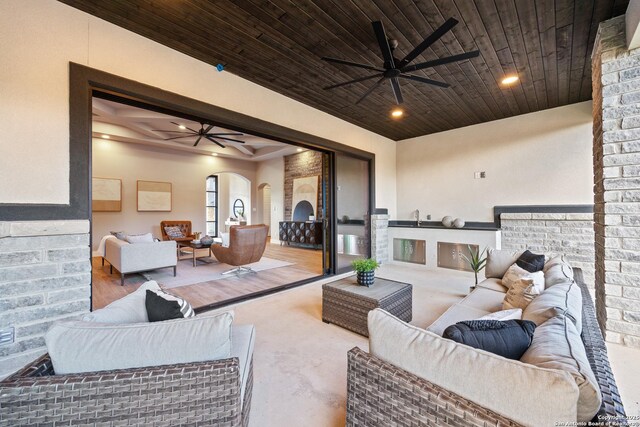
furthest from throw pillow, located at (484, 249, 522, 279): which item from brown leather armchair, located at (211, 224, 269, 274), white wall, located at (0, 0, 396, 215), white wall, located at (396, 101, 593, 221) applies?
white wall, located at (0, 0, 396, 215)

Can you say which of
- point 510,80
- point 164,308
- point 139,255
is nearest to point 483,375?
point 164,308

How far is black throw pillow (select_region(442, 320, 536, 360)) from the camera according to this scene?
0.99m

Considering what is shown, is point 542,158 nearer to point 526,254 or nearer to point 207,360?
point 526,254

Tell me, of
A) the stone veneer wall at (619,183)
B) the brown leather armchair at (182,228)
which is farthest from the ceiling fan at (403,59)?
the brown leather armchair at (182,228)

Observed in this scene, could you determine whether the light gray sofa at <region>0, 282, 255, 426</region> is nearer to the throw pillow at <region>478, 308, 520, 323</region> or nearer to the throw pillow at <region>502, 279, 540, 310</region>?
the throw pillow at <region>478, 308, 520, 323</region>

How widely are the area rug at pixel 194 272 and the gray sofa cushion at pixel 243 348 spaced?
2.92 m

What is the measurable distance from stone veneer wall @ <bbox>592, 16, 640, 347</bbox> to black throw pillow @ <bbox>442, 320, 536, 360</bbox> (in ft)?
5.31

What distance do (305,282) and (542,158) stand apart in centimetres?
456

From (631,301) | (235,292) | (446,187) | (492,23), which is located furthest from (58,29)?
(446,187)

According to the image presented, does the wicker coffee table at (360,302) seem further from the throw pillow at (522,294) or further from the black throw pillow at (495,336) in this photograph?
the black throw pillow at (495,336)

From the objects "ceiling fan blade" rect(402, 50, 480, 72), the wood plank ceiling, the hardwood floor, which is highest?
the wood plank ceiling

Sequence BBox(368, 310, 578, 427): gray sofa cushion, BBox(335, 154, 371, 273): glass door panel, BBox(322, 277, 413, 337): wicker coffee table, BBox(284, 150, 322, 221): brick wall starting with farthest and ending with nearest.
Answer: BBox(284, 150, 322, 221): brick wall < BBox(335, 154, 371, 273): glass door panel < BBox(322, 277, 413, 337): wicker coffee table < BBox(368, 310, 578, 427): gray sofa cushion

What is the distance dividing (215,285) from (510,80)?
515 cm

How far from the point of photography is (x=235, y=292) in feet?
12.2
